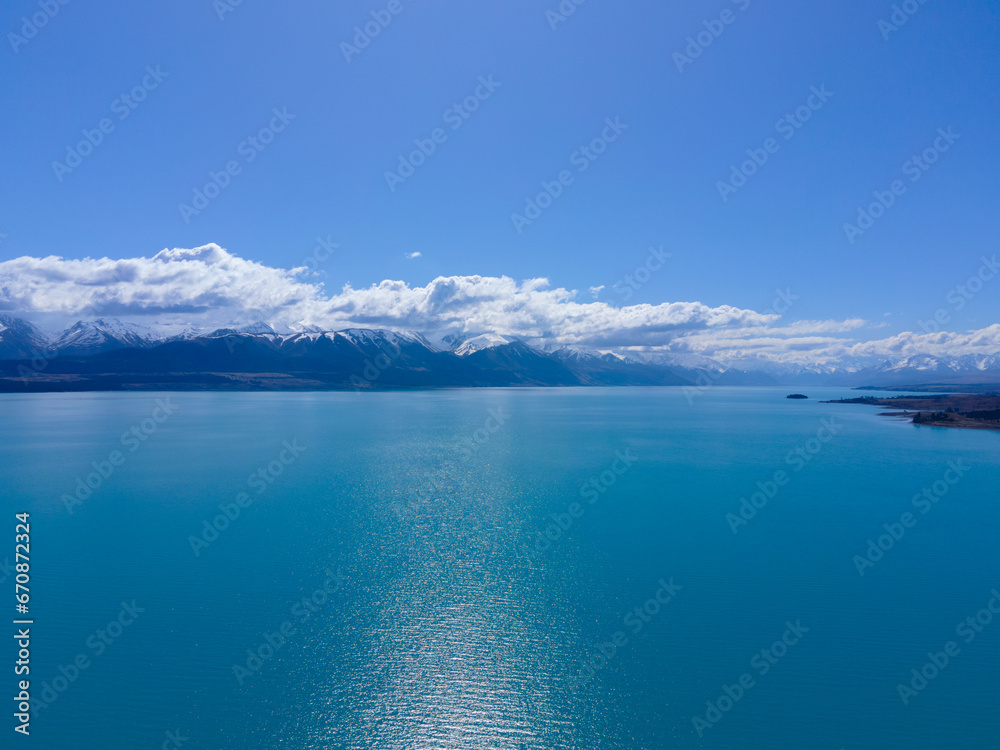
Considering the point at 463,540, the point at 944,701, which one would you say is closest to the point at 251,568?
the point at 463,540

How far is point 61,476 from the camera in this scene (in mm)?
55875

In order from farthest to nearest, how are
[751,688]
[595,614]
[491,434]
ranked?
[491,434], [595,614], [751,688]

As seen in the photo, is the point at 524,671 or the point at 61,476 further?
the point at 61,476

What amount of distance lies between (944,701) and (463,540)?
2643 cm

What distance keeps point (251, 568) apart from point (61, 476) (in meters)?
41.3

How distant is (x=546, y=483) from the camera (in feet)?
181

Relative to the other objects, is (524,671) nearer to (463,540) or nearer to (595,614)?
(595,614)

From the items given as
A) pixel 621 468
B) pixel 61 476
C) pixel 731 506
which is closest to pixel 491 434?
pixel 621 468

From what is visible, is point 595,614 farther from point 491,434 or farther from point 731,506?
point 491,434

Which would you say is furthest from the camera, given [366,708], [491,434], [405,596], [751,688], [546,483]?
[491,434]

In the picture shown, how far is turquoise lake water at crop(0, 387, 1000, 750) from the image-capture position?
1862 cm

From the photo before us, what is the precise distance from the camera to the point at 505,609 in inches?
1041

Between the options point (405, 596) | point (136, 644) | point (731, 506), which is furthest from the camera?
point (731, 506)

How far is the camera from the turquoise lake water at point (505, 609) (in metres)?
18.6
